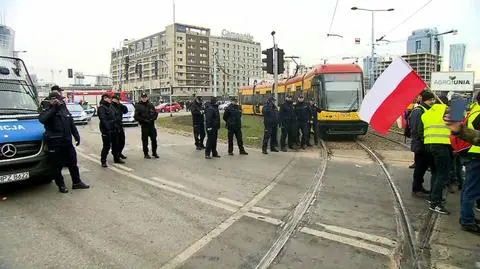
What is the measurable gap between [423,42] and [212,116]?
3393 centimetres

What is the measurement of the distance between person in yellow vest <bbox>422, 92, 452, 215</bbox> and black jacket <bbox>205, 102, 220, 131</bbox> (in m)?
6.59

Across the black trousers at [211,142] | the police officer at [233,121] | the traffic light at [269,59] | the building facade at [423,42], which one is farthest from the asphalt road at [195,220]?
the building facade at [423,42]

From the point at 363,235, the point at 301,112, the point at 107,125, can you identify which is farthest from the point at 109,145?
the point at 363,235

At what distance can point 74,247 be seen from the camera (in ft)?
16.3

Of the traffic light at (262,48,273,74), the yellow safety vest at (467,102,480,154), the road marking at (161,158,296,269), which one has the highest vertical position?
the traffic light at (262,48,273,74)

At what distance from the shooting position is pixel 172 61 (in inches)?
4692

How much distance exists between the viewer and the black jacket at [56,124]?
755 centimetres

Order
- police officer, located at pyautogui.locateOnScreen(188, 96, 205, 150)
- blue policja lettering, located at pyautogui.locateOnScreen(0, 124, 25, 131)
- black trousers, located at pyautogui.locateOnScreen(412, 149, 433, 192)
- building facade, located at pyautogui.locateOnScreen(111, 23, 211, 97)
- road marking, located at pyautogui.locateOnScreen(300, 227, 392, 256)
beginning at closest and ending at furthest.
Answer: road marking, located at pyautogui.locateOnScreen(300, 227, 392, 256) < blue policja lettering, located at pyautogui.locateOnScreen(0, 124, 25, 131) < black trousers, located at pyautogui.locateOnScreen(412, 149, 433, 192) < police officer, located at pyautogui.locateOnScreen(188, 96, 205, 150) < building facade, located at pyautogui.locateOnScreen(111, 23, 211, 97)

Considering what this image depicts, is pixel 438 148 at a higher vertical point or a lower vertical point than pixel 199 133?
higher

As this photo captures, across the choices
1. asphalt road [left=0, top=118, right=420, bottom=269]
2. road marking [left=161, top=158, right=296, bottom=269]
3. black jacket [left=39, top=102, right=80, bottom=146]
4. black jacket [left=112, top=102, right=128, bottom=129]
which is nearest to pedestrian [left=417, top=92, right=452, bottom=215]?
asphalt road [left=0, top=118, right=420, bottom=269]

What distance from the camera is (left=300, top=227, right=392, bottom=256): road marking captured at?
16.3ft

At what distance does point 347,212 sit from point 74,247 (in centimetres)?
381

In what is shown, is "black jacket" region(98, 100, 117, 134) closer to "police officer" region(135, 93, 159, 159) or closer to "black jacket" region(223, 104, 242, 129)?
"police officer" region(135, 93, 159, 159)

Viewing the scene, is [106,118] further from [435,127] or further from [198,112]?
[435,127]
